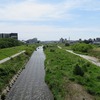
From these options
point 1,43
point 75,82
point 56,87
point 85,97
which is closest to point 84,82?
point 75,82

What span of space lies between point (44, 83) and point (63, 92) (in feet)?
23.5

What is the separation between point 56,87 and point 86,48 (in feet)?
222

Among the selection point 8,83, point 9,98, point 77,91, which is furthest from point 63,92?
point 8,83

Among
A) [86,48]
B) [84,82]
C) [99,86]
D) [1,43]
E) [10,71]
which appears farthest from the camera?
[1,43]

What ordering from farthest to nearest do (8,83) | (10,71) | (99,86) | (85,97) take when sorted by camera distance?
(10,71) → (8,83) → (99,86) → (85,97)

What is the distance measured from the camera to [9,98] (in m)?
24.5

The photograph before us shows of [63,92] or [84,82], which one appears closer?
[63,92]

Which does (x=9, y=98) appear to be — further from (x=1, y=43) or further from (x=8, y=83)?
(x=1, y=43)

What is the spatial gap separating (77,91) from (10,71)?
1643cm

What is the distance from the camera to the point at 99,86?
2644 centimetres

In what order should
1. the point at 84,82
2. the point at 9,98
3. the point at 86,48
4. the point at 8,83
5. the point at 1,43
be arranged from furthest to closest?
1. the point at 1,43
2. the point at 86,48
3. the point at 8,83
4. the point at 84,82
5. the point at 9,98

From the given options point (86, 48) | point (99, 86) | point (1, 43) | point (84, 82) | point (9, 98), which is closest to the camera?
point (9, 98)

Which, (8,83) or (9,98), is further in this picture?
(8,83)

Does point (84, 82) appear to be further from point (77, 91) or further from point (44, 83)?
point (44, 83)
